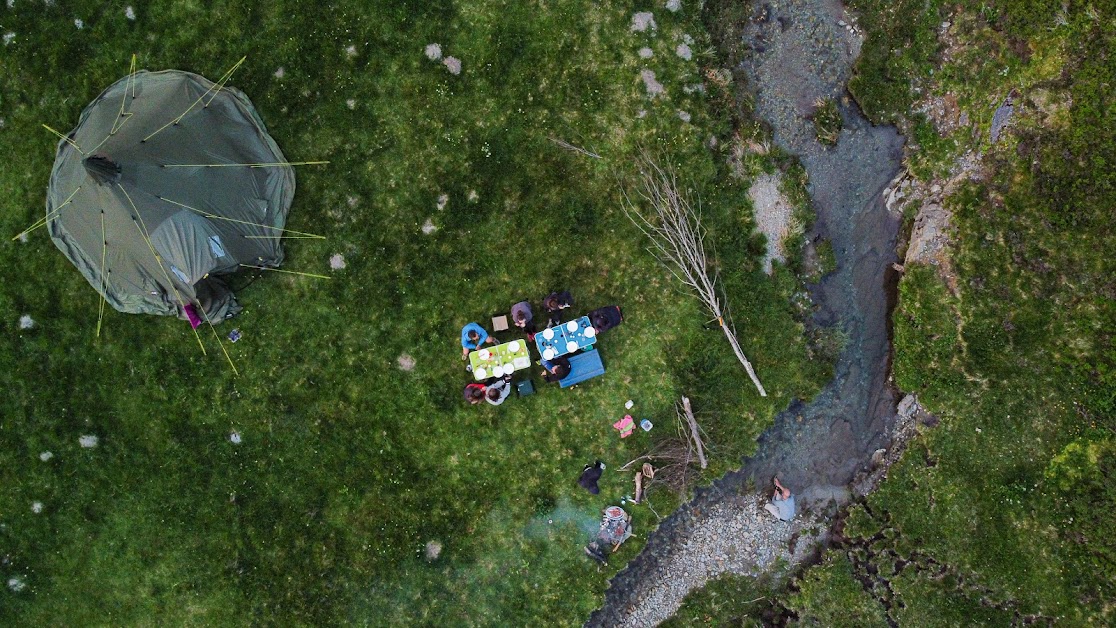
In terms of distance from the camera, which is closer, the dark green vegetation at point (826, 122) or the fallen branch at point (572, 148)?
the fallen branch at point (572, 148)

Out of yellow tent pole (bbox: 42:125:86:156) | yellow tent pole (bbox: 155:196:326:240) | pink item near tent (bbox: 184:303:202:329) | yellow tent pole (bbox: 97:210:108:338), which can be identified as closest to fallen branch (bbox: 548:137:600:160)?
yellow tent pole (bbox: 155:196:326:240)

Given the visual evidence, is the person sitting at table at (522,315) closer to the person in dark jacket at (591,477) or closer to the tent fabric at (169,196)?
the person in dark jacket at (591,477)

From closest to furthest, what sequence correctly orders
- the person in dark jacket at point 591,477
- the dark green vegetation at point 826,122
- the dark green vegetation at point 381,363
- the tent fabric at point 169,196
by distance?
the tent fabric at point 169,196
the person in dark jacket at point 591,477
the dark green vegetation at point 381,363
the dark green vegetation at point 826,122

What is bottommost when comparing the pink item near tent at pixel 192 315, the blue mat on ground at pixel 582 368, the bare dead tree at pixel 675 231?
the pink item near tent at pixel 192 315

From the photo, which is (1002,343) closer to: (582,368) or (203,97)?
(582,368)

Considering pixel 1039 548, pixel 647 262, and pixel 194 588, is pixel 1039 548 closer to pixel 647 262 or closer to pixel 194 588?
pixel 647 262

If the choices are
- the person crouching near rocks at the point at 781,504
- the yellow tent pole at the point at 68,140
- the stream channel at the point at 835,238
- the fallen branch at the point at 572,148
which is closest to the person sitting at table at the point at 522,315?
the fallen branch at the point at 572,148

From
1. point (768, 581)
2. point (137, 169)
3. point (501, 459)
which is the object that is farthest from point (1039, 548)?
point (137, 169)

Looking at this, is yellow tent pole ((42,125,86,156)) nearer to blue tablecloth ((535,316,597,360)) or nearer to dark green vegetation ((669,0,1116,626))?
blue tablecloth ((535,316,597,360))
